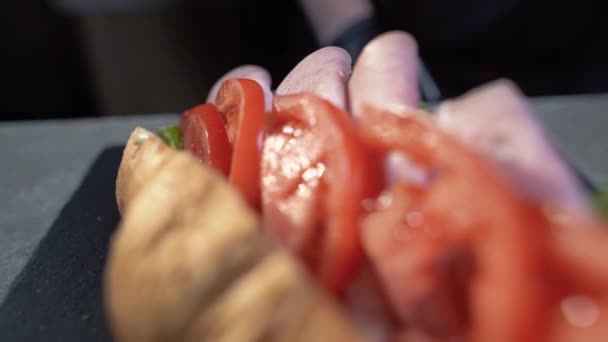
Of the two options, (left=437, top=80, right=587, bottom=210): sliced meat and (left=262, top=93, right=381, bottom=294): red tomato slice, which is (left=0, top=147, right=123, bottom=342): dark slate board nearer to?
(left=262, top=93, right=381, bottom=294): red tomato slice

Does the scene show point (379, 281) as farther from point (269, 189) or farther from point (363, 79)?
point (363, 79)

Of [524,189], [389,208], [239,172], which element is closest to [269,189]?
[239,172]

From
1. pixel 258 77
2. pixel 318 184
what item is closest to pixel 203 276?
pixel 318 184

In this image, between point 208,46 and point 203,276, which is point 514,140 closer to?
point 203,276

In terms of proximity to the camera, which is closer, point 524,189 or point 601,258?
point 601,258

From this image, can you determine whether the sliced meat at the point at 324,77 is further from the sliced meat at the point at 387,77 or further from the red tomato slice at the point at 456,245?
the red tomato slice at the point at 456,245

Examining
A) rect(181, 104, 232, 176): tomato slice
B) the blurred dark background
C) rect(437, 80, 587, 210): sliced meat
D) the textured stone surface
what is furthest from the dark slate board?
the blurred dark background

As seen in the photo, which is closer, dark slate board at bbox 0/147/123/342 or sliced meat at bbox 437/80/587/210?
sliced meat at bbox 437/80/587/210
